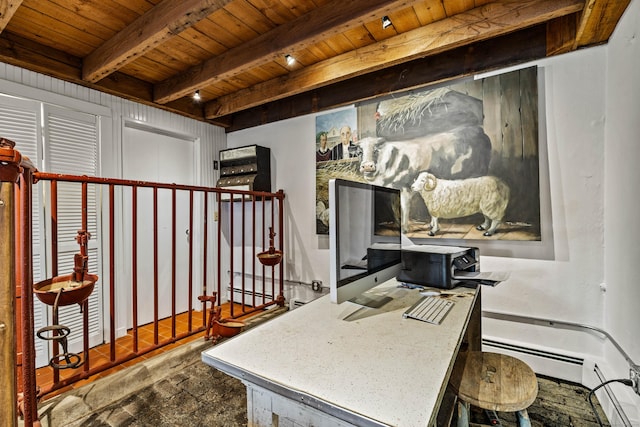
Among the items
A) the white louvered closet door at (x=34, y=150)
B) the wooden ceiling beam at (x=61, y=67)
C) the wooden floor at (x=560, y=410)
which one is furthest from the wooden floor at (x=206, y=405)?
the wooden ceiling beam at (x=61, y=67)

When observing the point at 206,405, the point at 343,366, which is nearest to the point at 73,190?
the point at 206,405

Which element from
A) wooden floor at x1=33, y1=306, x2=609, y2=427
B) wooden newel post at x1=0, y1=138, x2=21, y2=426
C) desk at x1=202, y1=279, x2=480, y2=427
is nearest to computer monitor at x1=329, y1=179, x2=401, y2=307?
desk at x1=202, y1=279, x2=480, y2=427

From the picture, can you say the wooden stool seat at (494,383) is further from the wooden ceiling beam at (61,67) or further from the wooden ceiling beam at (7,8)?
the wooden ceiling beam at (61,67)

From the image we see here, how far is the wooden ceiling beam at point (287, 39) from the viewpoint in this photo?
1.67m

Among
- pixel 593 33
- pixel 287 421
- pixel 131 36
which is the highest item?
pixel 131 36

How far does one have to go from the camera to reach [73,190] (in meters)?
2.49

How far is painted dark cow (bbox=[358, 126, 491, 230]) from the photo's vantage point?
2117 millimetres

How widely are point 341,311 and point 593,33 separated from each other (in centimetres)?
217

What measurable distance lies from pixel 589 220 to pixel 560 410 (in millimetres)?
1135

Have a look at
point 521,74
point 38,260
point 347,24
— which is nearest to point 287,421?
point 347,24

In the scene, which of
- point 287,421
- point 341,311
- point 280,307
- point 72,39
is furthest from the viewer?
point 280,307

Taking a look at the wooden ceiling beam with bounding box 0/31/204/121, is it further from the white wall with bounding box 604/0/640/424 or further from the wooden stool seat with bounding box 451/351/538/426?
the white wall with bounding box 604/0/640/424

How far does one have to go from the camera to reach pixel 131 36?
1.99 meters

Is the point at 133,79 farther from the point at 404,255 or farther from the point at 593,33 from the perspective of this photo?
the point at 593,33
